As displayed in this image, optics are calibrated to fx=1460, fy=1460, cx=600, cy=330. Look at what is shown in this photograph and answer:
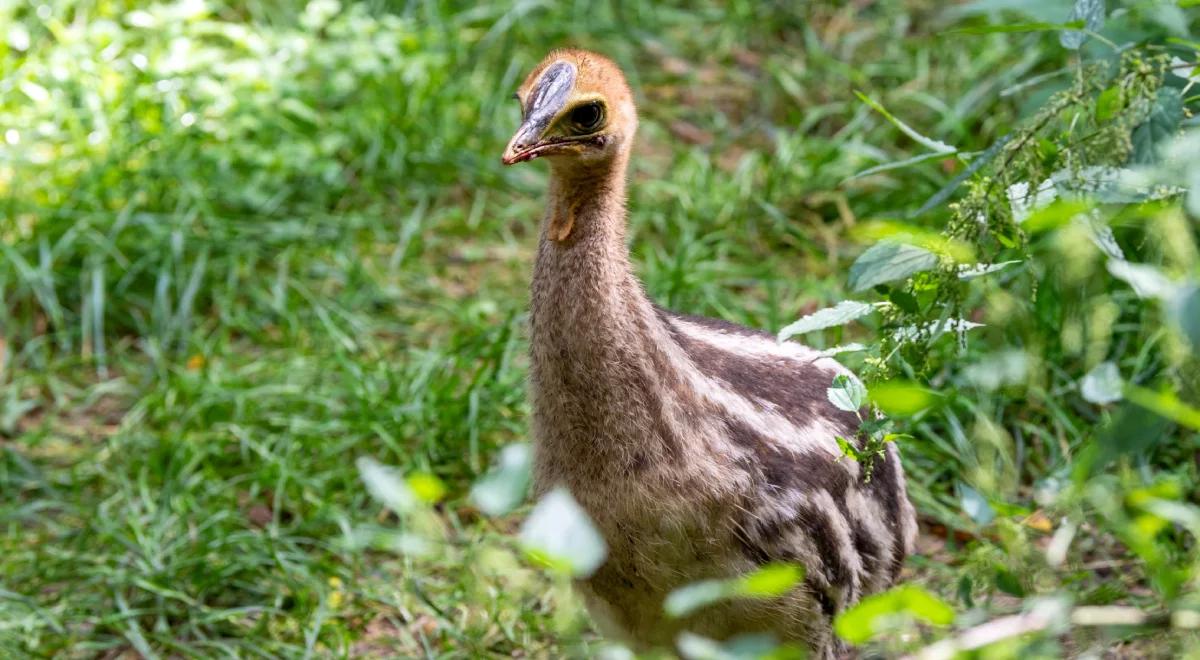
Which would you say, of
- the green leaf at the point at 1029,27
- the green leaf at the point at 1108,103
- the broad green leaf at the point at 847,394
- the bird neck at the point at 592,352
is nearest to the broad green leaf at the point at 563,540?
the broad green leaf at the point at 847,394

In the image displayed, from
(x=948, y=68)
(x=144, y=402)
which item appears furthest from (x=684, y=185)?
(x=144, y=402)

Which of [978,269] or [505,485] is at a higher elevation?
[505,485]

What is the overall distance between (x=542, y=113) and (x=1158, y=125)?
123 centimetres

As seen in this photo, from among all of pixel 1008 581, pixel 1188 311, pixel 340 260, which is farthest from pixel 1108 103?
pixel 340 260

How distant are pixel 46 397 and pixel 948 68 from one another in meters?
4.08

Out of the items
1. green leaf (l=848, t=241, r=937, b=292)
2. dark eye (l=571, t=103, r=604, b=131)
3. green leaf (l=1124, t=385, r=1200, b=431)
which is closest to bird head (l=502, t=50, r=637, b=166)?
dark eye (l=571, t=103, r=604, b=131)

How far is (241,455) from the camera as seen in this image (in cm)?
499

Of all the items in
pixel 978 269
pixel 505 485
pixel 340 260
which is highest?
pixel 505 485

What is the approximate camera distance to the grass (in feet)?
14.5

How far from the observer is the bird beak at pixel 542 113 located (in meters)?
3.05

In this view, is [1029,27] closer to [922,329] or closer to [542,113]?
[922,329]

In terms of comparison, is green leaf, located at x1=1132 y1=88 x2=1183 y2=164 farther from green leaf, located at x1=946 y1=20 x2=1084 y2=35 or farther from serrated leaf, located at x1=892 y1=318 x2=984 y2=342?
serrated leaf, located at x1=892 y1=318 x2=984 y2=342

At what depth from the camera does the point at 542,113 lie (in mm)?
3104

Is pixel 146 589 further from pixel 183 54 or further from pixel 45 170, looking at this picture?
pixel 183 54
